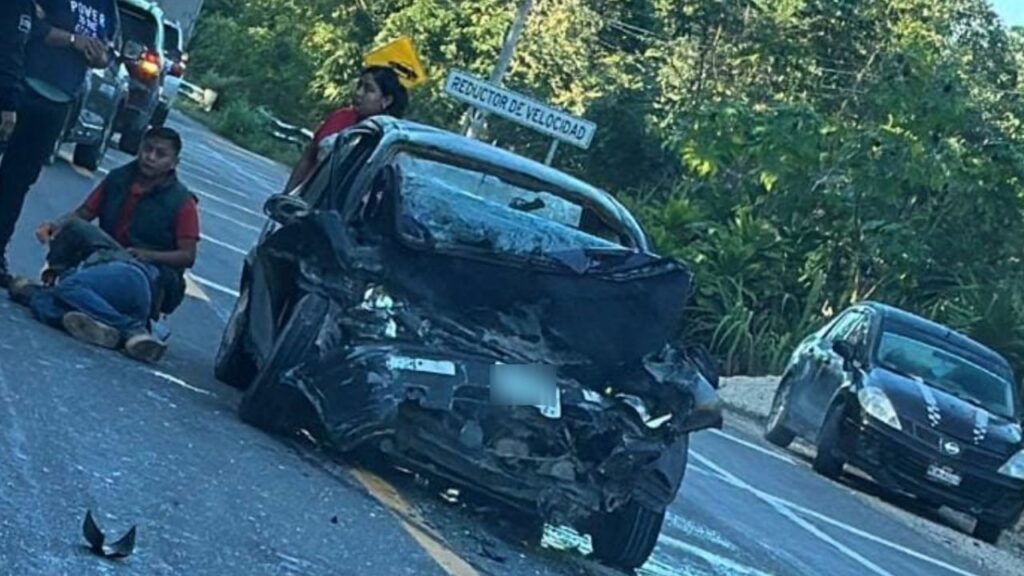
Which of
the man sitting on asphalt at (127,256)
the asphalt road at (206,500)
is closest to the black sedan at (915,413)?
the asphalt road at (206,500)

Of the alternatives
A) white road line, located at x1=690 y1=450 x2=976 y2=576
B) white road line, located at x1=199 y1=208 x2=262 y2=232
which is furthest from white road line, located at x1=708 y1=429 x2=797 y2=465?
white road line, located at x1=199 y1=208 x2=262 y2=232

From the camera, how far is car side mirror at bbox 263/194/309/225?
29.9 feet

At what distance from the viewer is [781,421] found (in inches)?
778

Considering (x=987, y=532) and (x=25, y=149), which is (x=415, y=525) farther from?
(x=987, y=532)

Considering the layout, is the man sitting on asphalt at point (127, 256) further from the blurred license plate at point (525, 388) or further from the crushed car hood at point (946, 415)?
the crushed car hood at point (946, 415)

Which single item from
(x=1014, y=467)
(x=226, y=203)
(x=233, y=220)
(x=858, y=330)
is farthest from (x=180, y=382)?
(x=226, y=203)

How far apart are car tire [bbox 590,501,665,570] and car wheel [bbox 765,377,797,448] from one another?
1092 cm

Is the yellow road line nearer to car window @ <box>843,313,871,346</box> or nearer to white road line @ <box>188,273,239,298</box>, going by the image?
white road line @ <box>188,273,239,298</box>

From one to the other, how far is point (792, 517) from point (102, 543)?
8.85 m

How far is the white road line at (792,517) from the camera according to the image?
42.8ft

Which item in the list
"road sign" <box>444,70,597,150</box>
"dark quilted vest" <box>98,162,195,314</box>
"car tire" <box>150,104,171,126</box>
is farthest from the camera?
"car tire" <box>150,104,171,126</box>

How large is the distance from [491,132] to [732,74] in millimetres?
7213

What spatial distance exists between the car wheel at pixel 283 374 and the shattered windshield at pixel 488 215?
64 cm

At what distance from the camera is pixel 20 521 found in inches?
249
